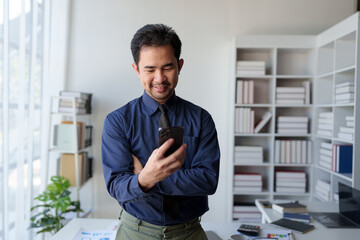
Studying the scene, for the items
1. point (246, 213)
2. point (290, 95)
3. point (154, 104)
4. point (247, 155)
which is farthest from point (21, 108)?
point (290, 95)

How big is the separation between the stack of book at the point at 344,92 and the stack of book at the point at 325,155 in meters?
0.50

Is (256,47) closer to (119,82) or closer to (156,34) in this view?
(119,82)

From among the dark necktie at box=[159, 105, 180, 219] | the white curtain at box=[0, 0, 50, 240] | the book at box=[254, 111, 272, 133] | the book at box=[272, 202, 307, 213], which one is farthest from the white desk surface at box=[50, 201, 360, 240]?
the book at box=[254, 111, 272, 133]

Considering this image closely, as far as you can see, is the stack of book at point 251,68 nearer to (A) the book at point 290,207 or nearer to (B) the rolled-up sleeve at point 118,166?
(A) the book at point 290,207

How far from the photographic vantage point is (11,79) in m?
2.65

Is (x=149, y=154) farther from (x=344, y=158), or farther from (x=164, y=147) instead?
(x=344, y=158)

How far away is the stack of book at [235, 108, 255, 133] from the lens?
3.60 meters

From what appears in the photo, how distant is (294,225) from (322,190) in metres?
1.53

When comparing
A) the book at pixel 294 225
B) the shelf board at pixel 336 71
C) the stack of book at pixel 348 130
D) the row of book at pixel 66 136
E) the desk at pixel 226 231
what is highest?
the shelf board at pixel 336 71

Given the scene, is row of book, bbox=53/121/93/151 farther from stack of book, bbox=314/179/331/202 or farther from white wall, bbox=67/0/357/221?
stack of book, bbox=314/179/331/202

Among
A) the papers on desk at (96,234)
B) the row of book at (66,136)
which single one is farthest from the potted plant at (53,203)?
the papers on desk at (96,234)

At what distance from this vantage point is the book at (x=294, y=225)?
2.00 m

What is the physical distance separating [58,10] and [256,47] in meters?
2.28

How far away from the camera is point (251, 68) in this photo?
142 inches
